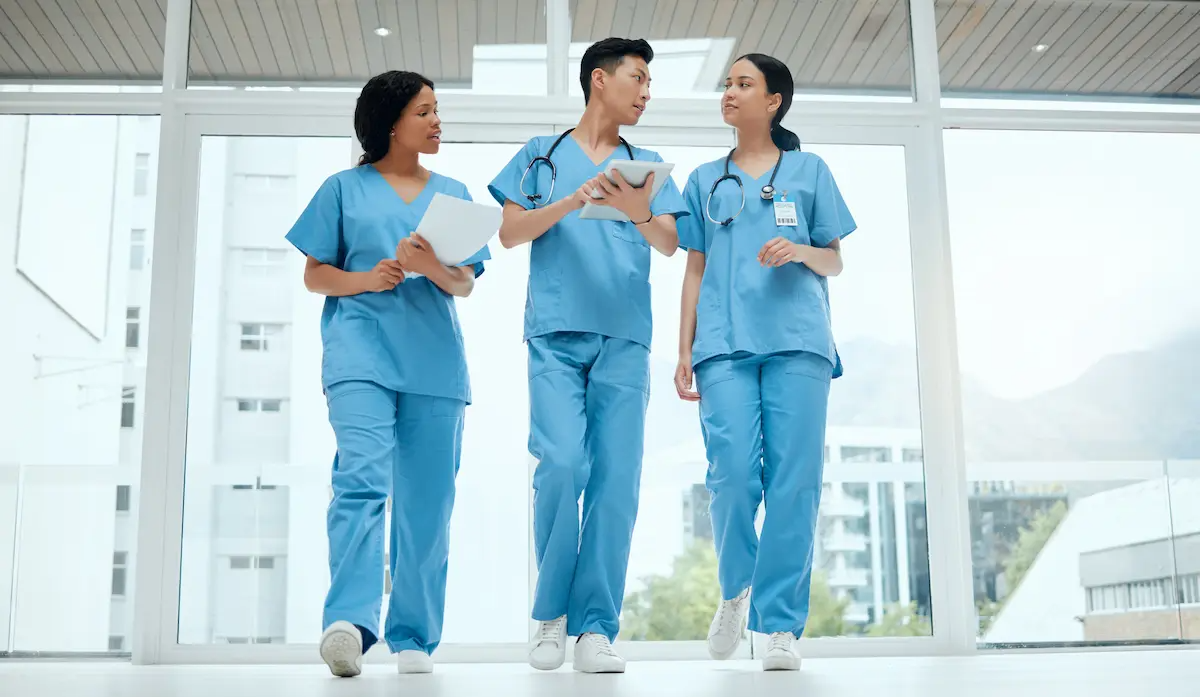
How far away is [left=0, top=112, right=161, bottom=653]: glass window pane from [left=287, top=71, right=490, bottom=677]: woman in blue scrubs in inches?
51.0

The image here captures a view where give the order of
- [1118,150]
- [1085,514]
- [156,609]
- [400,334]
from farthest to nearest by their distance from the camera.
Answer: [1118,150]
[1085,514]
[156,609]
[400,334]

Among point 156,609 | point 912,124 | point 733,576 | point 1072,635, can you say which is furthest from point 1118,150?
point 156,609

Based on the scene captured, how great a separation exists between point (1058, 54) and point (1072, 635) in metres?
1.87

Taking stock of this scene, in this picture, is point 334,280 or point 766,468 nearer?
point 334,280

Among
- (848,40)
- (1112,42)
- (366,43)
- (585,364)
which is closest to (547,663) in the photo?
(585,364)

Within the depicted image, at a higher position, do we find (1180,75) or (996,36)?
(996,36)

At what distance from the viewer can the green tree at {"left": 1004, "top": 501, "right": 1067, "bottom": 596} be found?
3484 millimetres

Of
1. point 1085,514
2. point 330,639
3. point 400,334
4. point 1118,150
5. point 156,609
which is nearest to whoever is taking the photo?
point 330,639

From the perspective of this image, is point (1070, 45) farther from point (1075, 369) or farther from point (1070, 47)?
point (1075, 369)

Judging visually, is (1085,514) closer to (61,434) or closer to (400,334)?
(400,334)

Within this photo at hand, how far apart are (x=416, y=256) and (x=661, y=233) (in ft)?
1.76

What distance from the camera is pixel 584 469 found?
7.80ft

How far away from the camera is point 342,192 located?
2494 mm

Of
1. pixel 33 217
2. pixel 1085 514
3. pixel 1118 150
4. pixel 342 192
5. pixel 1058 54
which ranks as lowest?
pixel 1085 514
